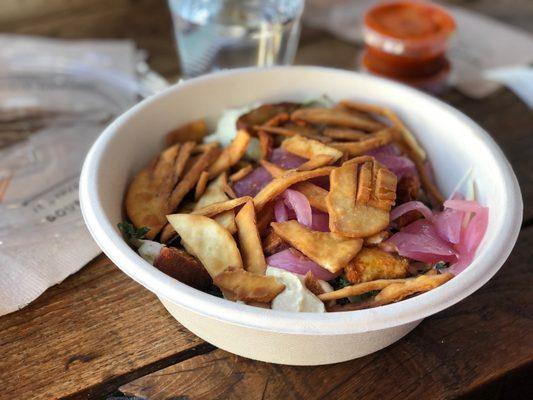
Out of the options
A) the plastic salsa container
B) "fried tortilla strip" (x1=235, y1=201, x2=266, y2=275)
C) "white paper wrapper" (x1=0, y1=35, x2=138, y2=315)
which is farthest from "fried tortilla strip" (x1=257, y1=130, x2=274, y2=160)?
the plastic salsa container

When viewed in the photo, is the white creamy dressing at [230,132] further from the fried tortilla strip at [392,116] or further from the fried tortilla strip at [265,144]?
the fried tortilla strip at [392,116]

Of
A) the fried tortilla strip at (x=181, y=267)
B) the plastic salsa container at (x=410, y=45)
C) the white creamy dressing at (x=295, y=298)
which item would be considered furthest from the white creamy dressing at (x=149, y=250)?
the plastic salsa container at (x=410, y=45)

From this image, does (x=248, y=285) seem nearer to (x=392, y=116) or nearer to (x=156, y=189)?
(x=156, y=189)

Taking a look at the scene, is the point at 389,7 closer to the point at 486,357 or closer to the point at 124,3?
→ the point at 124,3

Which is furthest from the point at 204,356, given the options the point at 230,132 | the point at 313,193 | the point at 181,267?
the point at 230,132

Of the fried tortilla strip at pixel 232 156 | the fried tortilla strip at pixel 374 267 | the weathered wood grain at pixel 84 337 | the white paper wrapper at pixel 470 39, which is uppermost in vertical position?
the fried tortilla strip at pixel 374 267

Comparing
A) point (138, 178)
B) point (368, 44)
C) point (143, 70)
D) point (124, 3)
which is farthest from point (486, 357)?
point (124, 3)
